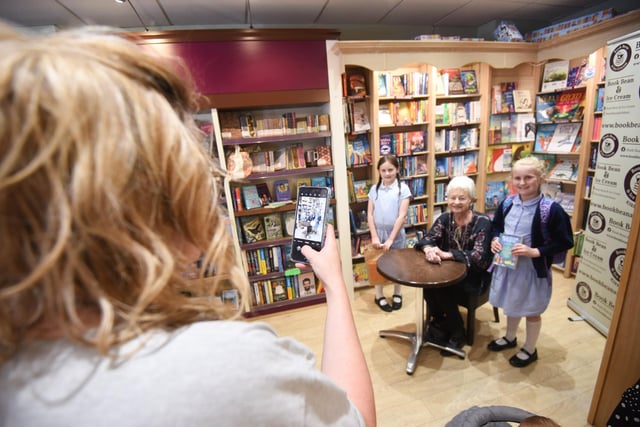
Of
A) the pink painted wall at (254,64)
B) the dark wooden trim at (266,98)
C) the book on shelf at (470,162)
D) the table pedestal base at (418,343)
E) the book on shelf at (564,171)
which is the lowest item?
the table pedestal base at (418,343)

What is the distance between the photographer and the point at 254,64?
2.27 metres

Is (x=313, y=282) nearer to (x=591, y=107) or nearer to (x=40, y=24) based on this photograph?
(x=591, y=107)

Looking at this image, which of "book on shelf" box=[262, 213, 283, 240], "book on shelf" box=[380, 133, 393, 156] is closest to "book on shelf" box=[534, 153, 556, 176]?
"book on shelf" box=[380, 133, 393, 156]

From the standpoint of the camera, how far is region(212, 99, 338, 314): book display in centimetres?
250

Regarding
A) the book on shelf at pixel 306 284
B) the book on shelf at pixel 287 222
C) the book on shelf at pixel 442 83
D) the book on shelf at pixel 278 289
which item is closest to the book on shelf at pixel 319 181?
the book on shelf at pixel 287 222

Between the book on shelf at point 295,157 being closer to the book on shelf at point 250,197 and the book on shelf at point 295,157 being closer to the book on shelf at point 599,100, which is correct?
the book on shelf at point 250,197

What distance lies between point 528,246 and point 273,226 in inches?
79.9

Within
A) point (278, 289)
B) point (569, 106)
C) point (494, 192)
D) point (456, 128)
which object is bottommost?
point (278, 289)

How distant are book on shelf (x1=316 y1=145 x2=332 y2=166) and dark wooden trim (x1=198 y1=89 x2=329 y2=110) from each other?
0.42m

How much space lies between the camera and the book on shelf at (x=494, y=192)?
3604mm

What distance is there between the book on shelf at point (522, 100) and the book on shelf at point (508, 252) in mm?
2387

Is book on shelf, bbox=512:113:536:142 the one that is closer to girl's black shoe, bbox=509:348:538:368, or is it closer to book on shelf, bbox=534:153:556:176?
book on shelf, bbox=534:153:556:176

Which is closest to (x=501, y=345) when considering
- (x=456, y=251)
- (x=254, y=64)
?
(x=456, y=251)

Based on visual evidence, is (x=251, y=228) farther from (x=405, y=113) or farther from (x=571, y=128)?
(x=571, y=128)
